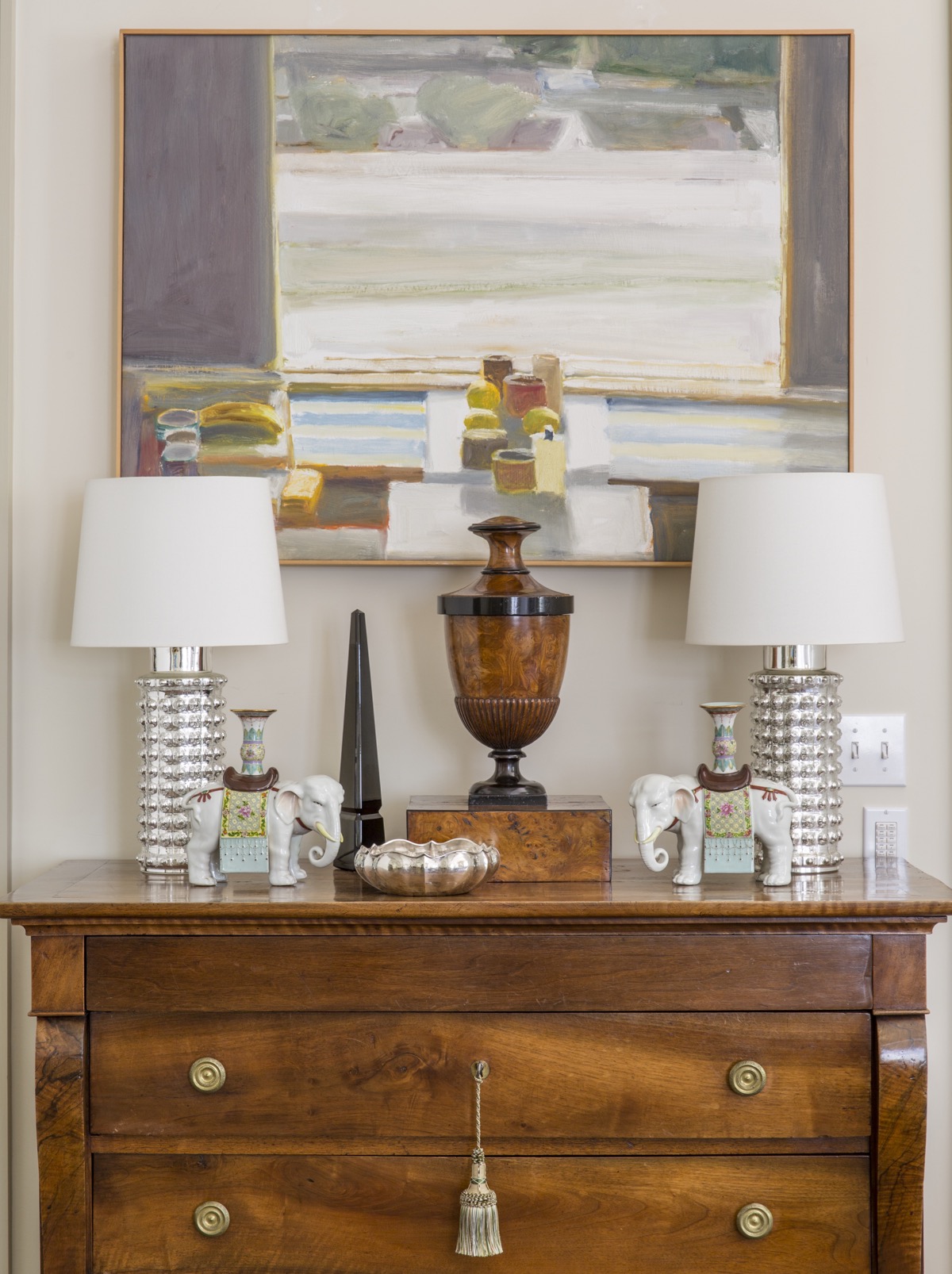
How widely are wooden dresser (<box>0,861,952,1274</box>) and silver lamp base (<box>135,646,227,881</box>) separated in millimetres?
192

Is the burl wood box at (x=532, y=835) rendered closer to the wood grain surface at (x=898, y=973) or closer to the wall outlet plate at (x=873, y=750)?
the wood grain surface at (x=898, y=973)

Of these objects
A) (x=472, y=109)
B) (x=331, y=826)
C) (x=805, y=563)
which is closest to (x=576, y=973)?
(x=331, y=826)

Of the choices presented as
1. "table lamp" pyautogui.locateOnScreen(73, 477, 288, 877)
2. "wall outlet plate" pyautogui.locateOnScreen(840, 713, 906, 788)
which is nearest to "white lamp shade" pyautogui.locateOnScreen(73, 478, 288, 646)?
"table lamp" pyautogui.locateOnScreen(73, 477, 288, 877)

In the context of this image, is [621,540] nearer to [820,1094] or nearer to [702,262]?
[702,262]

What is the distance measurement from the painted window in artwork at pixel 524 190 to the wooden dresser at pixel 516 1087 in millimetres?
906

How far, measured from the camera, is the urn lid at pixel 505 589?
167 cm

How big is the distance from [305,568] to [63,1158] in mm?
906

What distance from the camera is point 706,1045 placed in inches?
58.9

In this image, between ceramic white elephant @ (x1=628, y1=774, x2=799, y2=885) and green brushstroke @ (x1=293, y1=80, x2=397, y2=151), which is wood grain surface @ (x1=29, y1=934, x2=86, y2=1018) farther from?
green brushstroke @ (x1=293, y1=80, x2=397, y2=151)

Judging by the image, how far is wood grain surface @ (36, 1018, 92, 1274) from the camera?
1.49 metres

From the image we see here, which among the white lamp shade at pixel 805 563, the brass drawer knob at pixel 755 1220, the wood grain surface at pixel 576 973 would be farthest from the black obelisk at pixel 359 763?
the brass drawer knob at pixel 755 1220

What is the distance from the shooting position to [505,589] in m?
1.71

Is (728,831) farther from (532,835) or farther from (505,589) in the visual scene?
(505,589)

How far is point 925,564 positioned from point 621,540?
49 cm
